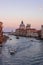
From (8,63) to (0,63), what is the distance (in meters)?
0.77

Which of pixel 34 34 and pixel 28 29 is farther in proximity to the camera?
pixel 28 29

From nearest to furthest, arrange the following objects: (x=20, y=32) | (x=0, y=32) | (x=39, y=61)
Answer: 1. (x=39, y=61)
2. (x=0, y=32)
3. (x=20, y=32)

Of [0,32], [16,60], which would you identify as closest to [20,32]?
[0,32]

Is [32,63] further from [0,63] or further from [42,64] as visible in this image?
[0,63]

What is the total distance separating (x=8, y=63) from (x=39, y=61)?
131 inches

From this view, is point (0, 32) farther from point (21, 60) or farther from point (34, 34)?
point (34, 34)

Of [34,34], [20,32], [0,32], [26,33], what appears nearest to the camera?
[0,32]

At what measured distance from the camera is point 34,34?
87438mm

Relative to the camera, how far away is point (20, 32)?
105 m

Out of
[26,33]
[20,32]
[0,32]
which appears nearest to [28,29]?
[26,33]

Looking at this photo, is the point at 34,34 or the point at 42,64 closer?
the point at 42,64

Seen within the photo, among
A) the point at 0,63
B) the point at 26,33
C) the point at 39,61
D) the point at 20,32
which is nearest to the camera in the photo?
the point at 0,63

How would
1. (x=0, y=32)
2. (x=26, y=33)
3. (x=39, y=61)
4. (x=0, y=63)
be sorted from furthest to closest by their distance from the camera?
(x=26, y=33) < (x=0, y=32) < (x=39, y=61) < (x=0, y=63)

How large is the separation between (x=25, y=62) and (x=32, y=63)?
30.2 inches
